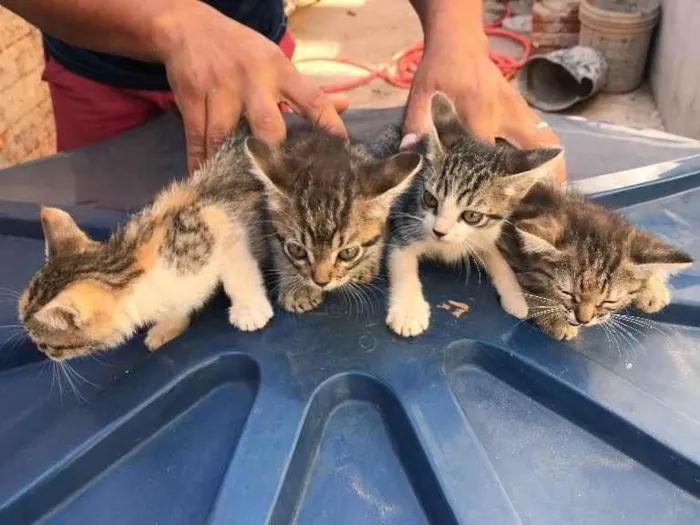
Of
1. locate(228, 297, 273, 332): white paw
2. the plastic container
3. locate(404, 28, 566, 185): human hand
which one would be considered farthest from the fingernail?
the plastic container

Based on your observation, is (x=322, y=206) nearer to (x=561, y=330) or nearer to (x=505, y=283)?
(x=505, y=283)

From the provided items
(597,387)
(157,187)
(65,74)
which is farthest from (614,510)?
(65,74)

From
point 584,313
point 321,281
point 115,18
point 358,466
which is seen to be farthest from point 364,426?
point 115,18

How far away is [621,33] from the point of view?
10.0 feet

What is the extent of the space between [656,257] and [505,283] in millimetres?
231

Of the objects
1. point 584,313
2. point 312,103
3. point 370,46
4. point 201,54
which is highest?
point 201,54

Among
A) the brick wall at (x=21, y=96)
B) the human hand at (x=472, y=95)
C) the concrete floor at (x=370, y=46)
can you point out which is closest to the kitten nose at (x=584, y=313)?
the human hand at (x=472, y=95)

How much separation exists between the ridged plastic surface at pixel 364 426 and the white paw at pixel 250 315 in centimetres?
2

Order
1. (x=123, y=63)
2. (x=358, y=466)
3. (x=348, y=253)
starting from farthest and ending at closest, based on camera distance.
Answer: (x=123, y=63)
(x=348, y=253)
(x=358, y=466)

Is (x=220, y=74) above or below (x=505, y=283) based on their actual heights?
above

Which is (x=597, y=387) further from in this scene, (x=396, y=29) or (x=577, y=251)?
(x=396, y=29)

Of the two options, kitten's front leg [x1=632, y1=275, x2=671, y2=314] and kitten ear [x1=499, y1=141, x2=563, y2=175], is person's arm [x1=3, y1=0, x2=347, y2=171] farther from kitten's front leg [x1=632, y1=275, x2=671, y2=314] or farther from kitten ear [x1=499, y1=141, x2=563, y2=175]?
kitten's front leg [x1=632, y1=275, x2=671, y2=314]

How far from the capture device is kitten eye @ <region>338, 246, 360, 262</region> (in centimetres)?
120

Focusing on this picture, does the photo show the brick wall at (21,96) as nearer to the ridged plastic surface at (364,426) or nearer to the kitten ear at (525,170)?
the ridged plastic surface at (364,426)
